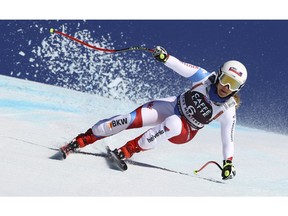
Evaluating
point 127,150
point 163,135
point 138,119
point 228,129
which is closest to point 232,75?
point 228,129

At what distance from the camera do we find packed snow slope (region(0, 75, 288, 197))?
4680 mm

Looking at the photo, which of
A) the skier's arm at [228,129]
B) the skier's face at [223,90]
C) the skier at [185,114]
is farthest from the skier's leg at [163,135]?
the skier's face at [223,90]

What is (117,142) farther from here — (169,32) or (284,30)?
(284,30)

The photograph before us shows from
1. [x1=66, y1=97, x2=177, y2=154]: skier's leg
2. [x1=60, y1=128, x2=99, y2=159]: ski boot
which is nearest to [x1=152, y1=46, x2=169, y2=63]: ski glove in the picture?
[x1=66, y1=97, x2=177, y2=154]: skier's leg

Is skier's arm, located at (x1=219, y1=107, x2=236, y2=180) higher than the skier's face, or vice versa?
the skier's face

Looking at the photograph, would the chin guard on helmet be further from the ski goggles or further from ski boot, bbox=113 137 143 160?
ski boot, bbox=113 137 143 160

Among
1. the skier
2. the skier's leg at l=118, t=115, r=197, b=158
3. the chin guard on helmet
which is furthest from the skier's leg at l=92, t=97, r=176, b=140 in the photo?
the chin guard on helmet

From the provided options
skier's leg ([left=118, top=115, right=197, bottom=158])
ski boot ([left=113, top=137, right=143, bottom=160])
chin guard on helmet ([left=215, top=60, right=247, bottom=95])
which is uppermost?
chin guard on helmet ([left=215, top=60, right=247, bottom=95])

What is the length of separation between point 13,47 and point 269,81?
312cm

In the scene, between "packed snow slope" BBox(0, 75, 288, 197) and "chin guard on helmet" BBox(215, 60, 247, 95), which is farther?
"chin guard on helmet" BBox(215, 60, 247, 95)

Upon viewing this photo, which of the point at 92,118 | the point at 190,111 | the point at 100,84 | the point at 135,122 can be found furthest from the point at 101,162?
the point at 100,84

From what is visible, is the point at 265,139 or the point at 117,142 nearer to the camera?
the point at 117,142

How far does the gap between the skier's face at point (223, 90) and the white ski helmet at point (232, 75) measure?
0.03 metres

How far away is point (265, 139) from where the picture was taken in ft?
25.9
